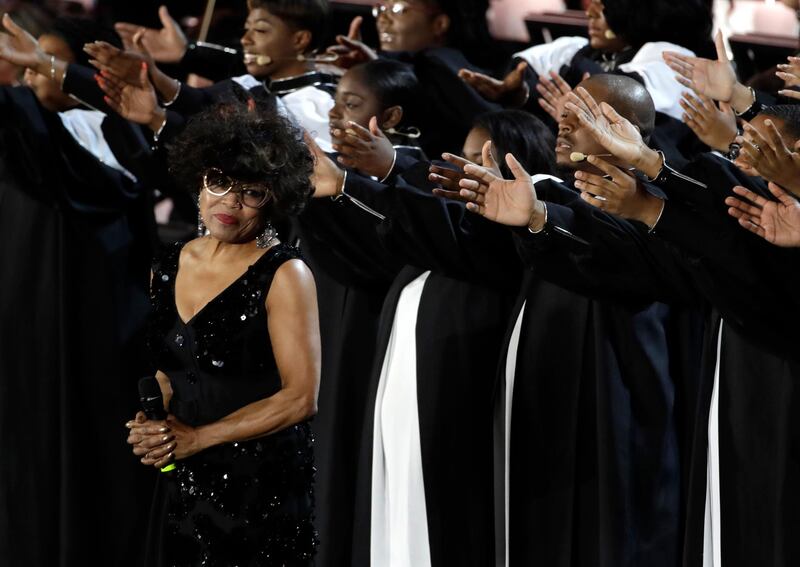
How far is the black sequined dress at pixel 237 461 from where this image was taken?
3.18m

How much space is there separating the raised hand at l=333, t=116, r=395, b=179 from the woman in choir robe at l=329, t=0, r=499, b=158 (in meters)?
0.70

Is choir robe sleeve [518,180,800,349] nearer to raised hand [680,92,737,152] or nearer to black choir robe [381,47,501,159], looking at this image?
raised hand [680,92,737,152]

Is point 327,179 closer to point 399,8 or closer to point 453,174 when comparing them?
point 453,174

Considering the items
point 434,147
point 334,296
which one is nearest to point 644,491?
point 334,296

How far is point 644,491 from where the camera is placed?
359 centimetres

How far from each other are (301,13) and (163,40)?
659mm

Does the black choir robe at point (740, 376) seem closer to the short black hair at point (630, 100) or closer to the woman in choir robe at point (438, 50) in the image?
the short black hair at point (630, 100)

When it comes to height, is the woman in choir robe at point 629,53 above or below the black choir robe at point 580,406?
above

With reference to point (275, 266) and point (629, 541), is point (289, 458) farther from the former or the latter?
point (629, 541)

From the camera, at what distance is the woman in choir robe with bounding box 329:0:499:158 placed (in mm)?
4777

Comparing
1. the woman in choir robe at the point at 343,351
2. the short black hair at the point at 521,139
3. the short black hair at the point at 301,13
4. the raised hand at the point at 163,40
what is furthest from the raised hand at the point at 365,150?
the raised hand at the point at 163,40

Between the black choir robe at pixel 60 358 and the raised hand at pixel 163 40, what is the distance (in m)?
0.59

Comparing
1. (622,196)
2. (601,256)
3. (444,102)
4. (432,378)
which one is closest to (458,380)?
(432,378)

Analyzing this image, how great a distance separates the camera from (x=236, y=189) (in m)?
3.23
